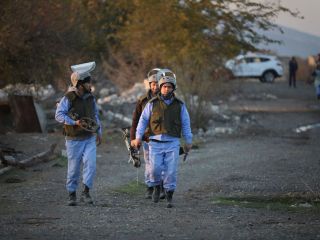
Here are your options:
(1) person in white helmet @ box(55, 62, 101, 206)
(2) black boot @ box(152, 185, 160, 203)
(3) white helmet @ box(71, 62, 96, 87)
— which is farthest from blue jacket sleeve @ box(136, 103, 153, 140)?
(3) white helmet @ box(71, 62, 96, 87)

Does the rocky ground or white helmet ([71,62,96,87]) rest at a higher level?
white helmet ([71,62,96,87])

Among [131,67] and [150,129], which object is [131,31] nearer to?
[131,67]

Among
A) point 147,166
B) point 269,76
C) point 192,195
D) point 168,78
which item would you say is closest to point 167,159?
point 147,166

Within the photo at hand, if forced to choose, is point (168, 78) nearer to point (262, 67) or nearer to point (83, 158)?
point (83, 158)

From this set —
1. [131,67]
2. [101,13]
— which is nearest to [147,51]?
[131,67]

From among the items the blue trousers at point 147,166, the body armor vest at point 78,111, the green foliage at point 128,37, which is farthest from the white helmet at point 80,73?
the green foliage at point 128,37

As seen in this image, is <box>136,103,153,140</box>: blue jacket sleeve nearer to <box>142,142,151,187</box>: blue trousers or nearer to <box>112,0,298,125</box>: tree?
<box>142,142,151,187</box>: blue trousers

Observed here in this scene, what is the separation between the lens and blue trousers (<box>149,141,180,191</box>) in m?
11.9

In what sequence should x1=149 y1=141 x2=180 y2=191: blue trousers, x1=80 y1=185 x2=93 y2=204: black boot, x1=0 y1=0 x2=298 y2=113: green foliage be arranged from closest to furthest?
x1=80 y1=185 x2=93 y2=204: black boot
x1=149 y1=141 x2=180 y2=191: blue trousers
x1=0 y1=0 x2=298 y2=113: green foliage

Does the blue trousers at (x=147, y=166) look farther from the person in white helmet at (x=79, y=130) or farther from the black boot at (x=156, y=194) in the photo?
the person in white helmet at (x=79, y=130)

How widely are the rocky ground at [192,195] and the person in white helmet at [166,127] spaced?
49 centimetres

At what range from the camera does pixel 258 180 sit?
49.3 feet

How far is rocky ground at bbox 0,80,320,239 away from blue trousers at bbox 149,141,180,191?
0.35 meters

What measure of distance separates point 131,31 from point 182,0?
12.3ft
